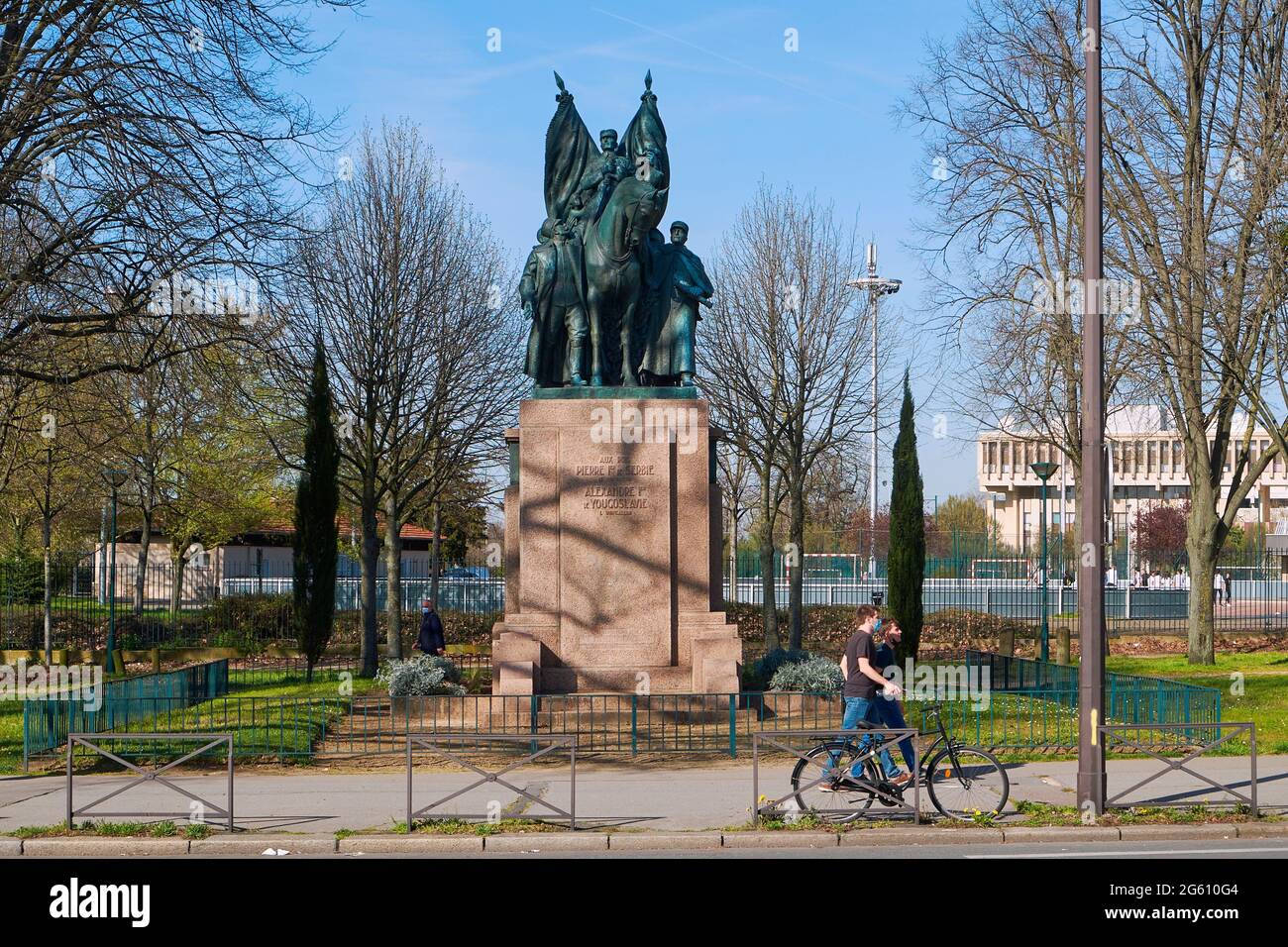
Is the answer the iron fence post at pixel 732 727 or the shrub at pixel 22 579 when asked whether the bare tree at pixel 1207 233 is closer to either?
the iron fence post at pixel 732 727

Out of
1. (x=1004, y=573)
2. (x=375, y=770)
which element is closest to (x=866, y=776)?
(x=375, y=770)

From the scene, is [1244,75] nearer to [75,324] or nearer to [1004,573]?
[1004,573]

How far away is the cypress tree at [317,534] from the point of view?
2931cm

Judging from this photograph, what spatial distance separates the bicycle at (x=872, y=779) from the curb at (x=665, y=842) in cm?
97

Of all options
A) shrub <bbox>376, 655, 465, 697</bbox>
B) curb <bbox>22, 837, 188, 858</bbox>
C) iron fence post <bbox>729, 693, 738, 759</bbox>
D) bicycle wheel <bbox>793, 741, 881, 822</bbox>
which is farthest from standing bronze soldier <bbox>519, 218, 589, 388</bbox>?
curb <bbox>22, 837, 188, 858</bbox>

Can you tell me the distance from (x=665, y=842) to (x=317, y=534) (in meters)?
19.3

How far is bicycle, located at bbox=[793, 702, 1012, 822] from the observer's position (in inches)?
504

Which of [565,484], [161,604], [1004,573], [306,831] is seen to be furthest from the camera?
[161,604]

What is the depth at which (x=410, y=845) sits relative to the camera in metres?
11.9

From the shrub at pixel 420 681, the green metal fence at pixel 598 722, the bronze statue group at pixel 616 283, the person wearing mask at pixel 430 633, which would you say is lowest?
the green metal fence at pixel 598 722

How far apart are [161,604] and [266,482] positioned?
34.6ft

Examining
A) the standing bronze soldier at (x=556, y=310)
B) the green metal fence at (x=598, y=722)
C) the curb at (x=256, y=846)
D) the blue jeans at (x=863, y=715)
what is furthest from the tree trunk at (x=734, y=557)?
the curb at (x=256, y=846)

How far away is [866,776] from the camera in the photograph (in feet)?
42.6

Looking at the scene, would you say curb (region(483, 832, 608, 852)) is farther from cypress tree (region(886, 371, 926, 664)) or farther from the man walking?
cypress tree (region(886, 371, 926, 664))
